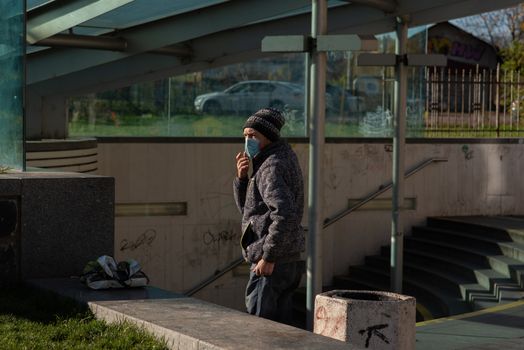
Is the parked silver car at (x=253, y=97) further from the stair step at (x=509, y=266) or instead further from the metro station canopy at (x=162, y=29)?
the stair step at (x=509, y=266)

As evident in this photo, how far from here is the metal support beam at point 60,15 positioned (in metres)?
11.2

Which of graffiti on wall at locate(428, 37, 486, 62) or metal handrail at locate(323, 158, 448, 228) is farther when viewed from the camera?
graffiti on wall at locate(428, 37, 486, 62)

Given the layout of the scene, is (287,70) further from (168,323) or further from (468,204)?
(168,323)

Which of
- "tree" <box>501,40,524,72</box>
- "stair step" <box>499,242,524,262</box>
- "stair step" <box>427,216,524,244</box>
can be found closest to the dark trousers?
"stair step" <box>499,242,524,262</box>

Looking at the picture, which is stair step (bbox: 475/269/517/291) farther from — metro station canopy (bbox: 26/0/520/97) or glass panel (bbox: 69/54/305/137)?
glass panel (bbox: 69/54/305/137)

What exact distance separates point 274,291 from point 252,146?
2.90 feet

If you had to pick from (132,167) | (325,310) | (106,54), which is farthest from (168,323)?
(132,167)

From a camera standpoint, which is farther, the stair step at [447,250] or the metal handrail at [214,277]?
the metal handrail at [214,277]

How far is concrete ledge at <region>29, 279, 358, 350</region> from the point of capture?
196 inches

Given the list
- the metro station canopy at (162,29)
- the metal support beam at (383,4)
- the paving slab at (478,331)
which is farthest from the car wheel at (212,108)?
the paving slab at (478,331)

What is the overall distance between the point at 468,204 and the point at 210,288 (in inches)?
189

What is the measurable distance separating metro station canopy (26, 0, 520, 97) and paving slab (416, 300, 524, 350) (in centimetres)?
341

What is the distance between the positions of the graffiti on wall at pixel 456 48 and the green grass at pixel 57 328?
123ft

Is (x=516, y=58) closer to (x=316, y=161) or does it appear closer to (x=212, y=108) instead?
(x=212, y=108)
